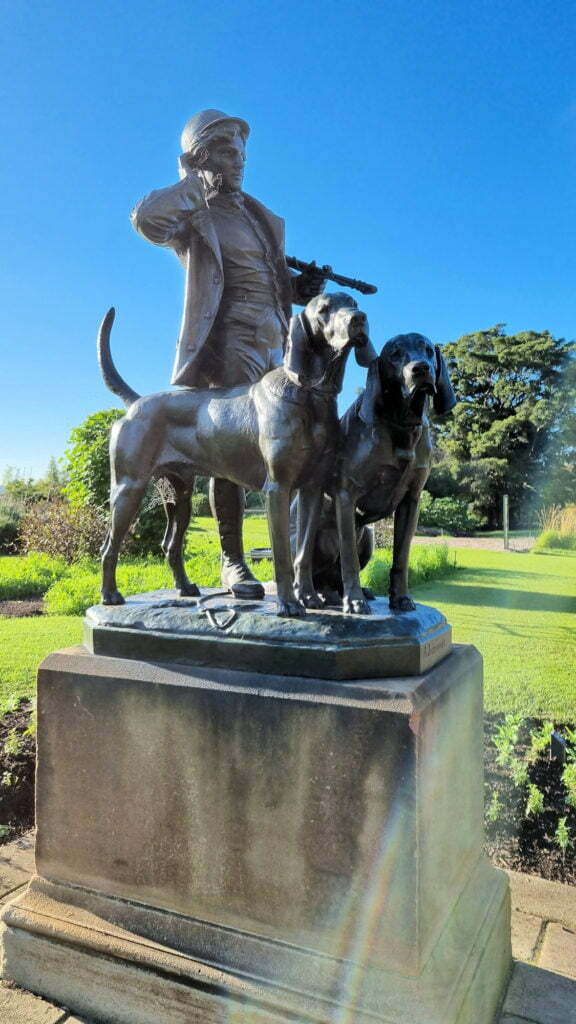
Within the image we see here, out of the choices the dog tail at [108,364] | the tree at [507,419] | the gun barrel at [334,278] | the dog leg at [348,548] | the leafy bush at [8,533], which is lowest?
the leafy bush at [8,533]

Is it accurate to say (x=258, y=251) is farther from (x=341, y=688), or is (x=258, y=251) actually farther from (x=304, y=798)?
(x=304, y=798)

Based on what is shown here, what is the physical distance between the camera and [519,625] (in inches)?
364

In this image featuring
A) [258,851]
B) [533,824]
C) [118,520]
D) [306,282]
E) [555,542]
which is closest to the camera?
[258,851]

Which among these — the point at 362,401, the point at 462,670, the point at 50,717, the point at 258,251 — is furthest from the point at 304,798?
the point at 258,251

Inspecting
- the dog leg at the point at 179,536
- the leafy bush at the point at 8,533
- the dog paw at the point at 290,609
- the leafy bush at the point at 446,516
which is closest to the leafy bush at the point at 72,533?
the leafy bush at the point at 8,533

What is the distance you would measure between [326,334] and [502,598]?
9996 millimetres

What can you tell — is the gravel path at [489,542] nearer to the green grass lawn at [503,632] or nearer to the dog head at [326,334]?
the green grass lawn at [503,632]

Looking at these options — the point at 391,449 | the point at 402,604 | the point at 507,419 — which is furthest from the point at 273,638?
the point at 507,419

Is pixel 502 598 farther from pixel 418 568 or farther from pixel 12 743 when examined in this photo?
pixel 12 743

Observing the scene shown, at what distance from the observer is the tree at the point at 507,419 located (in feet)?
101

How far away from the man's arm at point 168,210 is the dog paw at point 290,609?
69.0 inches

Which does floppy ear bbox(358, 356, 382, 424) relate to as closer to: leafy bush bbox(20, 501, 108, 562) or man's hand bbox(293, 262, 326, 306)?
man's hand bbox(293, 262, 326, 306)

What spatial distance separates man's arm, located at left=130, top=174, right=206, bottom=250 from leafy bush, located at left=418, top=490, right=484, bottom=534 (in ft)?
83.2

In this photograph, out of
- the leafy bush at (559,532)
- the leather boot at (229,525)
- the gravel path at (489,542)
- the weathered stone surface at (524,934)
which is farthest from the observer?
the gravel path at (489,542)
